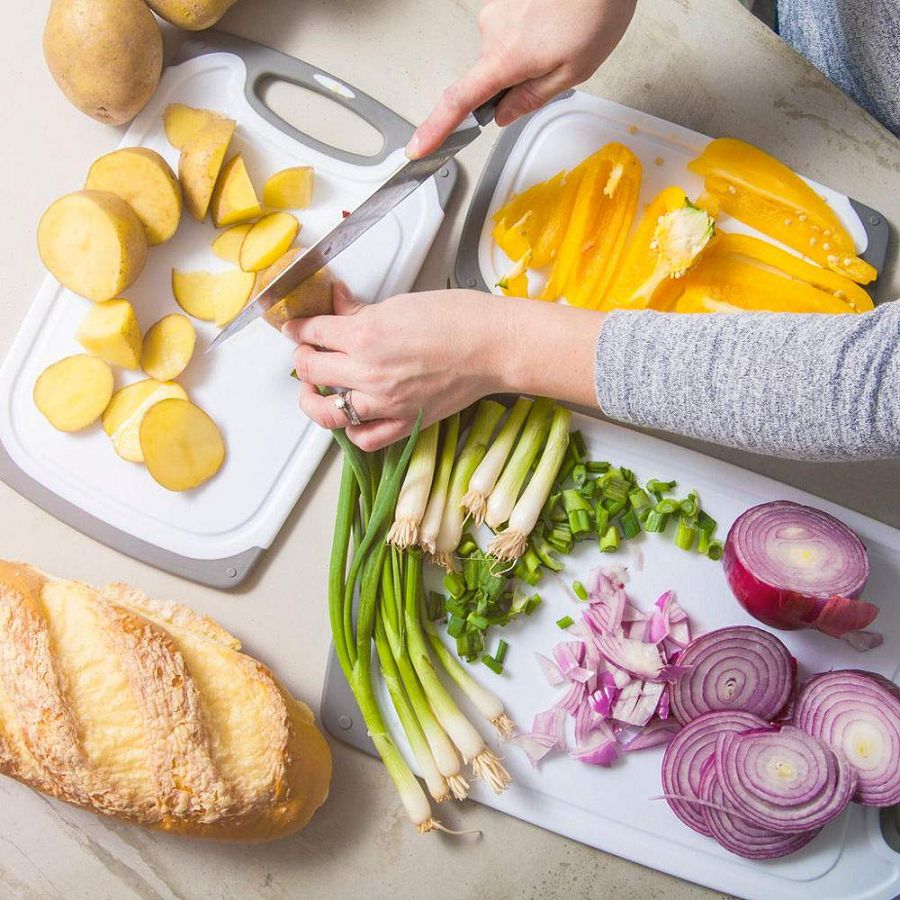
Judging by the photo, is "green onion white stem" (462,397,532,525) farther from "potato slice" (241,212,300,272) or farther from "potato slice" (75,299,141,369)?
"potato slice" (75,299,141,369)

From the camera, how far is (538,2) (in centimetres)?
133

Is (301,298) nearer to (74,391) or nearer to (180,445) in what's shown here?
(180,445)

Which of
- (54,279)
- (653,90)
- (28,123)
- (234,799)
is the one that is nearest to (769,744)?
(234,799)

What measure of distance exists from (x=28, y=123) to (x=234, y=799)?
3.87 feet

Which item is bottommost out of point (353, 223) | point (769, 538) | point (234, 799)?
point (234, 799)

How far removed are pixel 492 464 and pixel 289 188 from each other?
57 centimetres

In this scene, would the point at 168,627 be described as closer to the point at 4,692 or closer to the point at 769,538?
the point at 4,692

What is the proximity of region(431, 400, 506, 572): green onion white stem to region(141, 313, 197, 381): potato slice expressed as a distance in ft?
1.56

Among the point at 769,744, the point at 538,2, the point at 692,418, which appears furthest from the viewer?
the point at 769,744

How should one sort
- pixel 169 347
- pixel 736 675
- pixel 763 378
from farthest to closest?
pixel 169 347, pixel 736 675, pixel 763 378

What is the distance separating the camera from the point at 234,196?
5.09 ft

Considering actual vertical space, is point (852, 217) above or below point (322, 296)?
above

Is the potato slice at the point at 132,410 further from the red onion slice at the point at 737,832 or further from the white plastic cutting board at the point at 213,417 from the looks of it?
the red onion slice at the point at 737,832

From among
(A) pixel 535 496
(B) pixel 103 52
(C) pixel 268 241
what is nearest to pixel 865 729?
(A) pixel 535 496
